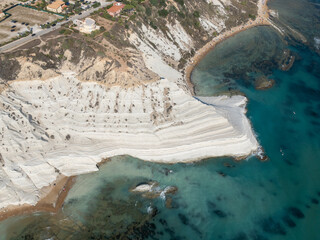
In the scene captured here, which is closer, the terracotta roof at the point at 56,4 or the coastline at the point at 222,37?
the terracotta roof at the point at 56,4

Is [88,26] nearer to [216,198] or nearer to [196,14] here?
[196,14]

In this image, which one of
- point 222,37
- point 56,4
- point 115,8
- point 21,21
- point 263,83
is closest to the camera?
point 21,21

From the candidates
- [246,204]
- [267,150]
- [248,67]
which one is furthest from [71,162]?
[248,67]

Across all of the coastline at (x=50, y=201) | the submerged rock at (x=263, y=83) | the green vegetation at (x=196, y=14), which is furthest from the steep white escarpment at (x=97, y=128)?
the green vegetation at (x=196, y=14)

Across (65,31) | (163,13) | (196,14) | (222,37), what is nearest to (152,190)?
(65,31)

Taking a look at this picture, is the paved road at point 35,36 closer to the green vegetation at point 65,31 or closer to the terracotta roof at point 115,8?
the green vegetation at point 65,31

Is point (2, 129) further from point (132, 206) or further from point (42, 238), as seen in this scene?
point (132, 206)
